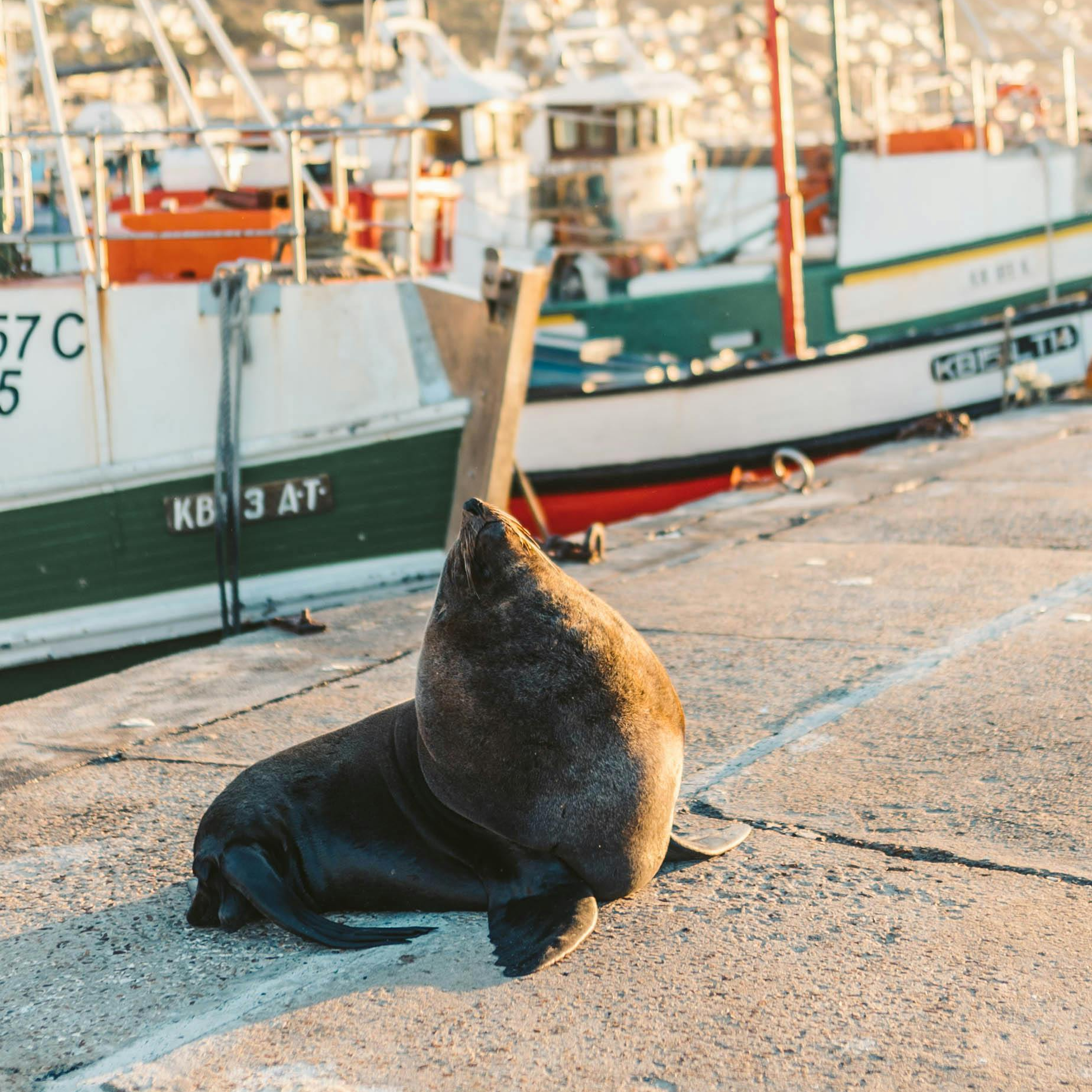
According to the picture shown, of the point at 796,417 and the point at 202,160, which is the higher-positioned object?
the point at 202,160

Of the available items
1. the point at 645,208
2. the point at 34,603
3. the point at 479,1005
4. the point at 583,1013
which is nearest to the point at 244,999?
the point at 479,1005

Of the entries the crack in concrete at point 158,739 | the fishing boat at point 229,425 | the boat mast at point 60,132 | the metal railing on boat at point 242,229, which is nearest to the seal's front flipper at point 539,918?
the crack in concrete at point 158,739

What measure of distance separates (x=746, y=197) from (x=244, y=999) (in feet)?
85.4

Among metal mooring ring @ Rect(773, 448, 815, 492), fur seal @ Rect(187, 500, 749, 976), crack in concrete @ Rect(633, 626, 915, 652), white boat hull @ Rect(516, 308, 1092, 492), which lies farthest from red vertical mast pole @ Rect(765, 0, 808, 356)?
fur seal @ Rect(187, 500, 749, 976)

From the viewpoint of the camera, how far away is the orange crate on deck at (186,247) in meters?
8.05

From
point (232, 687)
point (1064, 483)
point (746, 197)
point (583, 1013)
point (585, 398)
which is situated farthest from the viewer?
point (746, 197)

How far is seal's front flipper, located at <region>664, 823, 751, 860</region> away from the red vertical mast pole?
918 centimetres

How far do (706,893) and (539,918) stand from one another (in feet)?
1.32

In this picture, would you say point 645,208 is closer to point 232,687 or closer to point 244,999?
point 232,687

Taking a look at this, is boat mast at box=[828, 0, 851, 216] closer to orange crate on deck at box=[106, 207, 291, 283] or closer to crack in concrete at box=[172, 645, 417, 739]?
orange crate on deck at box=[106, 207, 291, 283]

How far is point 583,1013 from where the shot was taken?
8.72ft

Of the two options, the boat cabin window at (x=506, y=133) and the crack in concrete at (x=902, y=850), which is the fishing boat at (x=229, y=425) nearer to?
the crack in concrete at (x=902, y=850)

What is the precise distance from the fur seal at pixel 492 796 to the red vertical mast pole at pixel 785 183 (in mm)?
9539

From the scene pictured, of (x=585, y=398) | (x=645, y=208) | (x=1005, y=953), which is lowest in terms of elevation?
(x=1005, y=953)
